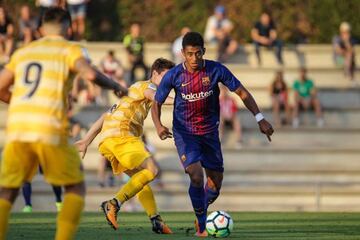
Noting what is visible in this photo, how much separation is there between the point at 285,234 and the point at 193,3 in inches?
848

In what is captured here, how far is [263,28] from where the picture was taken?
29984 millimetres

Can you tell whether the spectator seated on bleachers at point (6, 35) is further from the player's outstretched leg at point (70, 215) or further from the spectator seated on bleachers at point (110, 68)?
the player's outstretched leg at point (70, 215)

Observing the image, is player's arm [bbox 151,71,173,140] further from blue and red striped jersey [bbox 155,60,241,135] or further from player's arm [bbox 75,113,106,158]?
player's arm [bbox 75,113,106,158]

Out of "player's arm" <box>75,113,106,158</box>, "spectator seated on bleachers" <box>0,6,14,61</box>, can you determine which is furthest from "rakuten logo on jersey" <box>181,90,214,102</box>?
"spectator seated on bleachers" <box>0,6,14,61</box>

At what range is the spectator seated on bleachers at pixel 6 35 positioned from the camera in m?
28.2

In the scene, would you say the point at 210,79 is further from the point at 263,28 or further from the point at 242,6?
the point at 242,6

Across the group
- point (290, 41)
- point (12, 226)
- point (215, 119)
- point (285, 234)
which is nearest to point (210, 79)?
point (215, 119)

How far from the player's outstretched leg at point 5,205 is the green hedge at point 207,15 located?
77.7ft

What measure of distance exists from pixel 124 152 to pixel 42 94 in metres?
4.63

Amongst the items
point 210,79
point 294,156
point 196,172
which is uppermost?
point 210,79

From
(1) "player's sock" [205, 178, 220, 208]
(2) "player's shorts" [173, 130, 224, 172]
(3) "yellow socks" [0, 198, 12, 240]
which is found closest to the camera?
(3) "yellow socks" [0, 198, 12, 240]

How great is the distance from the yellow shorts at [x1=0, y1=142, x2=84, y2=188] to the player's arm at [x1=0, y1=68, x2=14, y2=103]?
1.91 feet

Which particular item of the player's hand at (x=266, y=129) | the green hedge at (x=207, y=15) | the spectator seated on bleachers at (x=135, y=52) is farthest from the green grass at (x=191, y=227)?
the green hedge at (x=207, y=15)

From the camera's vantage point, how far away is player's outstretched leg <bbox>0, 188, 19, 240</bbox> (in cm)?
959
